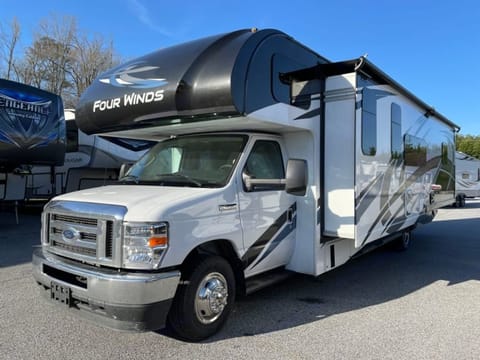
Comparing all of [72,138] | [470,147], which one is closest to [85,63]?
[72,138]

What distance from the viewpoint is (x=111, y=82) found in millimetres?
5086

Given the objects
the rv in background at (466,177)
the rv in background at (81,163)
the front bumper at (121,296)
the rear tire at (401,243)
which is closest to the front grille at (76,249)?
the front bumper at (121,296)

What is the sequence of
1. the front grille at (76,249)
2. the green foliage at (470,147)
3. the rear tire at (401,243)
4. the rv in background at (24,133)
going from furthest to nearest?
1. the green foliage at (470,147)
2. the rv in background at (24,133)
3. the rear tire at (401,243)
4. the front grille at (76,249)

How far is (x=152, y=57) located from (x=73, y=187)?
10223mm

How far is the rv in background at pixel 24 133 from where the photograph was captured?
33.6ft

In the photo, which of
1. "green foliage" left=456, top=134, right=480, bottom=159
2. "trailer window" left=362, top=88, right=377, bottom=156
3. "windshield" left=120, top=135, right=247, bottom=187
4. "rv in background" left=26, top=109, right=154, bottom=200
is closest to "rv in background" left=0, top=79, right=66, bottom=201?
"rv in background" left=26, top=109, right=154, bottom=200

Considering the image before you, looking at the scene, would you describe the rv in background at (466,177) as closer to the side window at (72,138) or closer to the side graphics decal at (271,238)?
the side window at (72,138)

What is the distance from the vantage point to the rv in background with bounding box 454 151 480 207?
23500mm

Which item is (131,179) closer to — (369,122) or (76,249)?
(76,249)

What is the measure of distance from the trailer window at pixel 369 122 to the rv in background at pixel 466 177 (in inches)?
782

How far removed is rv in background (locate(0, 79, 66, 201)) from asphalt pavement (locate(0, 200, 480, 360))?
437 cm

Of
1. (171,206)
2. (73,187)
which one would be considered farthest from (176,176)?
(73,187)

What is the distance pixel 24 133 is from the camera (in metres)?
10.6

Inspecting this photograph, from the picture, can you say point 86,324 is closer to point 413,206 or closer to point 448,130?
point 413,206
